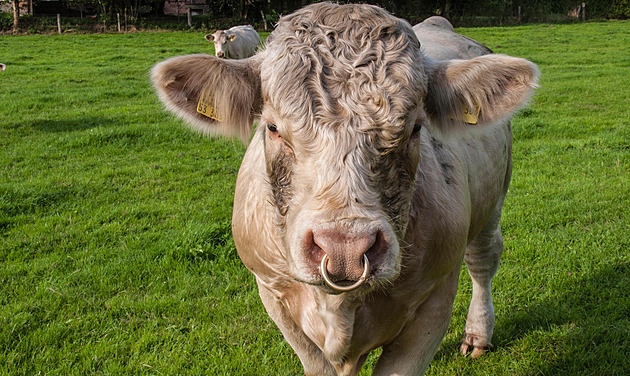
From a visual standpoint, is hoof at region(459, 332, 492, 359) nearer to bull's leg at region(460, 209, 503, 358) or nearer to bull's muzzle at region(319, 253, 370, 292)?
bull's leg at region(460, 209, 503, 358)

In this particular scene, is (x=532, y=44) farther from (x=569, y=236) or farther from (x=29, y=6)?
(x=29, y=6)

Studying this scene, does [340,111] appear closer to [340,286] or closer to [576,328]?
[340,286]

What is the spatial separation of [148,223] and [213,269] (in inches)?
55.6

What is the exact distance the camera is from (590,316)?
4.32m

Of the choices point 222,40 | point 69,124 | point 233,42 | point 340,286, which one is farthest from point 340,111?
point 233,42

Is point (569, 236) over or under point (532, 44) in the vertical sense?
under

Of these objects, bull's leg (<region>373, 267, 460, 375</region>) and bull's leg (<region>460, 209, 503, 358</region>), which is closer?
bull's leg (<region>373, 267, 460, 375</region>)

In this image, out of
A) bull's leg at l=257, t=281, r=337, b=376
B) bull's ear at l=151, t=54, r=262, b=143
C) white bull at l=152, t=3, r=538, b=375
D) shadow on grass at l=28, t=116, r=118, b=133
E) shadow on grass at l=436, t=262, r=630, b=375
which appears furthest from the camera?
shadow on grass at l=28, t=116, r=118, b=133

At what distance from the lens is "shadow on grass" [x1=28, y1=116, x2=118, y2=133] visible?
10000 millimetres

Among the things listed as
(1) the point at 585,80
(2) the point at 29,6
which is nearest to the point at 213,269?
(1) the point at 585,80

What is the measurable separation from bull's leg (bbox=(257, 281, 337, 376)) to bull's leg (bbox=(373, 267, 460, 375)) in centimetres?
38

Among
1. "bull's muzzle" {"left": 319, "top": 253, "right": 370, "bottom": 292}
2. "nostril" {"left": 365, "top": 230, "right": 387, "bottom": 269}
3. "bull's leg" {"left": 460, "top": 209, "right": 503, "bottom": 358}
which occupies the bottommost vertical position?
"bull's leg" {"left": 460, "top": 209, "right": 503, "bottom": 358}

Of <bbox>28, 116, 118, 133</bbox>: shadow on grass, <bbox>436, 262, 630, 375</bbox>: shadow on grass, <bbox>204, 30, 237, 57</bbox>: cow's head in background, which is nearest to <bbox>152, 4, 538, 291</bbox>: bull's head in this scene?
<bbox>436, 262, 630, 375</bbox>: shadow on grass

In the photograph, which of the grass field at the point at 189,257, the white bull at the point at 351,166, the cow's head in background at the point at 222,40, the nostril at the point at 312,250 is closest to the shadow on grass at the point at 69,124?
the grass field at the point at 189,257
